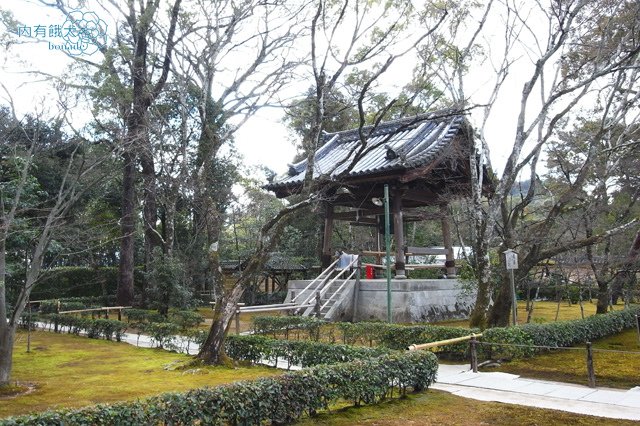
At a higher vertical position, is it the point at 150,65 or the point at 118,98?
the point at 150,65

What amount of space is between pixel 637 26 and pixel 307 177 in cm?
915

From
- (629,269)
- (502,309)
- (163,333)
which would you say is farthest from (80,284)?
(629,269)

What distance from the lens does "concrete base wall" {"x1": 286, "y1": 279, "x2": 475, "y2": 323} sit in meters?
17.0

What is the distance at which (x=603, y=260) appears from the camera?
17.5m

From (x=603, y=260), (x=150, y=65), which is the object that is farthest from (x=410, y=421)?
(x=150, y=65)

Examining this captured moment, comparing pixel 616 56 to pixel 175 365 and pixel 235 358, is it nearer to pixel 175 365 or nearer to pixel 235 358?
pixel 235 358

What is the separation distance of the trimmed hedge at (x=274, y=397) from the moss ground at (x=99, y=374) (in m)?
2.63

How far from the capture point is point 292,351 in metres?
10.8

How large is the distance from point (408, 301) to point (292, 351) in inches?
276

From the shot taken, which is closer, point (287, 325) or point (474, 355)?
point (474, 355)

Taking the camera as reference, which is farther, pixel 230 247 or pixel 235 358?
pixel 230 247

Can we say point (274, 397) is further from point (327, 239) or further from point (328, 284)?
point (327, 239)

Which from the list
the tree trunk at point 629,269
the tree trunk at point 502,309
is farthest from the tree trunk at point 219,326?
the tree trunk at point 629,269

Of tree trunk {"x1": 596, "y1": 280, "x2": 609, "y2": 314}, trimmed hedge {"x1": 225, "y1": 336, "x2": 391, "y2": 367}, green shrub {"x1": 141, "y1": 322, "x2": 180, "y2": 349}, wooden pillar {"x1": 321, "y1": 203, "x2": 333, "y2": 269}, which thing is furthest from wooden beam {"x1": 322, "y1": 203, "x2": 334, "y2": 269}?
tree trunk {"x1": 596, "y1": 280, "x2": 609, "y2": 314}
